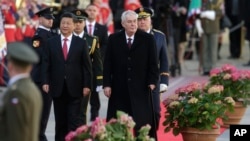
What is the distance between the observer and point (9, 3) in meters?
20.8

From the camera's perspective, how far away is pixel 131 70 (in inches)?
475

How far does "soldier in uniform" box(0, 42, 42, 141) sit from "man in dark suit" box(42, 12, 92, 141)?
512cm

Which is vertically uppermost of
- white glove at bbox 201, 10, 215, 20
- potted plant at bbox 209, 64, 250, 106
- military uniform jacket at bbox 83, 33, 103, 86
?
military uniform jacket at bbox 83, 33, 103, 86

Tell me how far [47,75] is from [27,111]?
5.32 metres

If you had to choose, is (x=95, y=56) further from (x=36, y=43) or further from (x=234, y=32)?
(x=234, y=32)

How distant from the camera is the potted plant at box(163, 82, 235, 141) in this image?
1255cm

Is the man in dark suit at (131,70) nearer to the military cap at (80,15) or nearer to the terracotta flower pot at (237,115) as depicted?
the military cap at (80,15)

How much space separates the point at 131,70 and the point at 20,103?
4.83 metres

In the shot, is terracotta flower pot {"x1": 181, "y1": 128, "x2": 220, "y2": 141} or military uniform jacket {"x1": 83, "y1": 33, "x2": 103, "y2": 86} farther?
military uniform jacket {"x1": 83, "y1": 33, "x2": 103, "y2": 86}

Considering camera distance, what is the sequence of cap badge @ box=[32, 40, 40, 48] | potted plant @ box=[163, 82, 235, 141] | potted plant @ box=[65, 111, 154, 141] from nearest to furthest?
potted plant @ box=[65, 111, 154, 141] < potted plant @ box=[163, 82, 235, 141] < cap badge @ box=[32, 40, 40, 48]

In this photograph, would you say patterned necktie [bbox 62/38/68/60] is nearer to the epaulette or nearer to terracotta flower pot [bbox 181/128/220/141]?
the epaulette

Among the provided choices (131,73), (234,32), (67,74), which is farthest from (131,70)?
(234,32)

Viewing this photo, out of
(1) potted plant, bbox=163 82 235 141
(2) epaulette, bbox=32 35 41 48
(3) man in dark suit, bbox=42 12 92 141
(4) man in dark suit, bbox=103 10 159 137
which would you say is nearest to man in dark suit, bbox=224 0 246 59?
(2) epaulette, bbox=32 35 41 48

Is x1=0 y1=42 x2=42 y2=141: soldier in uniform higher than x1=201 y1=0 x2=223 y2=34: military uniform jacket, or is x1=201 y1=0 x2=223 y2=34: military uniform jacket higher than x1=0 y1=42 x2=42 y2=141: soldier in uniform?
x1=0 y1=42 x2=42 y2=141: soldier in uniform
